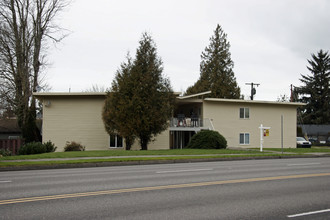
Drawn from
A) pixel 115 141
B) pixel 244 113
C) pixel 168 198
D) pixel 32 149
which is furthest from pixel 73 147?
pixel 168 198

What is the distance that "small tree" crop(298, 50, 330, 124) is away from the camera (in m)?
62.2

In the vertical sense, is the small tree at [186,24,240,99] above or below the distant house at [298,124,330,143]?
above

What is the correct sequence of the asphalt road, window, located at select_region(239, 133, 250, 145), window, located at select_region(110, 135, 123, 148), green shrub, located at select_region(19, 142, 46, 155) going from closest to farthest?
the asphalt road → green shrub, located at select_region(19, 142, 46, 155) → window, located at select_region(110, 135, 123, 148) → window, located at select_region(239, 133, 250, 145)

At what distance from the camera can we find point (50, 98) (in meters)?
31.3

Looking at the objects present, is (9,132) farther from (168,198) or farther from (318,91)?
(318,91)

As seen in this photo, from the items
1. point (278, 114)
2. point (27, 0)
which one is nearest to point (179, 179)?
point (278, 114)

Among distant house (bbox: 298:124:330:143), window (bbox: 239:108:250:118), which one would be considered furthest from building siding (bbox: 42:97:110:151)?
distant house (bbox: 298:124:330:143)

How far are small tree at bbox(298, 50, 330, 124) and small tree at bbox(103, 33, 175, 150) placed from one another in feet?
140

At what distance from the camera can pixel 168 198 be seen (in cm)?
772

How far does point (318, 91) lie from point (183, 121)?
39477mm

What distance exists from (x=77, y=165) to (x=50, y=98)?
16.5 m

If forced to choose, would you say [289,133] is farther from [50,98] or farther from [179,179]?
[179,179]

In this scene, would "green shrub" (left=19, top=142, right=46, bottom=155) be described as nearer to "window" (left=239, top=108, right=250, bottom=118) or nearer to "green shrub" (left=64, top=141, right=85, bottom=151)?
"green shrub" (left=64, top=141, right=85, bottom=151)

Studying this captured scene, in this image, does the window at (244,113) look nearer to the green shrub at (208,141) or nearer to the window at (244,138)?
the window at (244,138)
